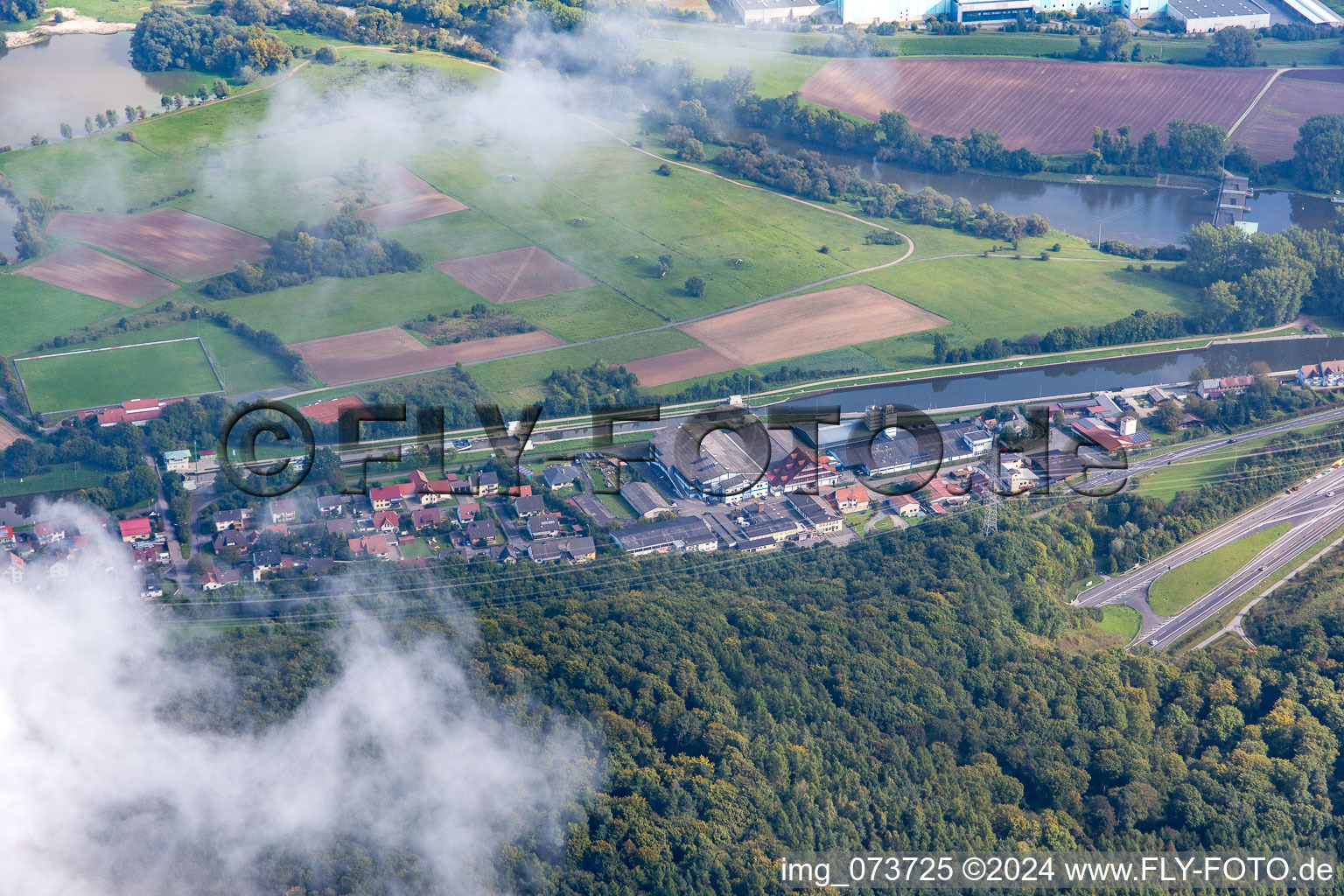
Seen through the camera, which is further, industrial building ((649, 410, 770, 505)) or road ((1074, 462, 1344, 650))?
industrial building ((649, 410, 770, 505))

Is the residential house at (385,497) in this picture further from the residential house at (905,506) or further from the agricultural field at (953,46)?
the agricultural field at (953,46)

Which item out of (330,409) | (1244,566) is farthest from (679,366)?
(1244,566)

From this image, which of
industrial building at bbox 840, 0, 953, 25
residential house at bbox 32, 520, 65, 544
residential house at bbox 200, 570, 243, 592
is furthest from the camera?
industrial building at bbox 840, 0, 953, 25

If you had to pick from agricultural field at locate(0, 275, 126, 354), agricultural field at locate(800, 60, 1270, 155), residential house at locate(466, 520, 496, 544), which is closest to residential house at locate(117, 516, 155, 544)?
residential house at locate(466, 520, 496, 544)

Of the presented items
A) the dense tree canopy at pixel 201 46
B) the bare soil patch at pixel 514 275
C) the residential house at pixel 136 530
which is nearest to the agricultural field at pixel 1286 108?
the bare soil patch at pixel 514 275

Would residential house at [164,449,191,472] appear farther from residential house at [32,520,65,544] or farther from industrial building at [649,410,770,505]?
industrial building at [649,410,770,505]

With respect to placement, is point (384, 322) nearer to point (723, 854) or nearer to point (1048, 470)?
point (1048, 470)

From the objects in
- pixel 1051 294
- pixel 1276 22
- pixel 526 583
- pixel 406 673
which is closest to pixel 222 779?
pixel 406 673
